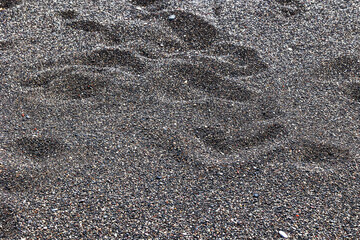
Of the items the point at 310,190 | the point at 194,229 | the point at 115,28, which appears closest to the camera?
the point at 194,229

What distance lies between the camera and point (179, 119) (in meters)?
2.24

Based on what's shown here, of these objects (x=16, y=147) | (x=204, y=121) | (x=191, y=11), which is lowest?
(x=16, y=147)

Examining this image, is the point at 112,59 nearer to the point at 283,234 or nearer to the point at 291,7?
the point at 291,7

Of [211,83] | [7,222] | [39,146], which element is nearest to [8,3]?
[39,146]

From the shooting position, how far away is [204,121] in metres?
2.25

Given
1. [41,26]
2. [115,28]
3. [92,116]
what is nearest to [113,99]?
[92,116]

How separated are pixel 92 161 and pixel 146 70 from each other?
2.51 ft

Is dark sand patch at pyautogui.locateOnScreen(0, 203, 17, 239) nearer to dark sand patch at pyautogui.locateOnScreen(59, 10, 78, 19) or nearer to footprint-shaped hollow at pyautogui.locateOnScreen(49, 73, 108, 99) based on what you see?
footprint-shaped hollow at pyautogui.locateOnScreen(49, 73, 108, 99)

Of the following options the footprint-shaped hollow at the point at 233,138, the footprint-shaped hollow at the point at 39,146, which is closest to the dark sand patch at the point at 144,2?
the footprint-shaped hollow at the point at 233,138

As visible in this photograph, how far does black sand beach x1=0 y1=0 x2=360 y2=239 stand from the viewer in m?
1.76

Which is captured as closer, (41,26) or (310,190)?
(310,190)

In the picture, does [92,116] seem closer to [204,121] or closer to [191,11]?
[204,121]

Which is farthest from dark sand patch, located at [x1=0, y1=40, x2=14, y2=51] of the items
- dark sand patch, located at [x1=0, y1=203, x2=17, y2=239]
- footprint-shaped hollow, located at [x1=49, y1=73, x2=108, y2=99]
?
dark sand patch, located at [x1=0, y1=203, x2=17, y2=239]

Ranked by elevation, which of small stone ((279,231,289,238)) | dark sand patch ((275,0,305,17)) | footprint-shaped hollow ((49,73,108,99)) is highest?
dark sand patch ((275,0,305,17))
